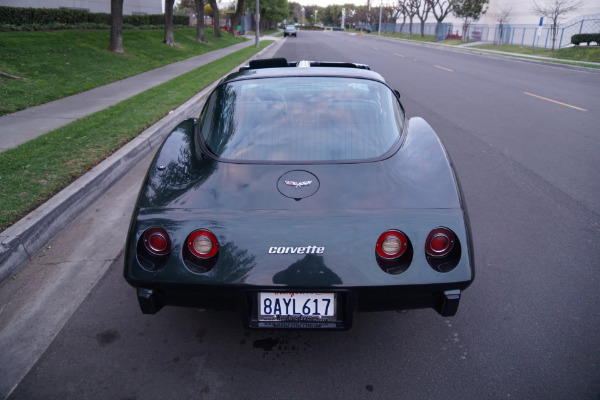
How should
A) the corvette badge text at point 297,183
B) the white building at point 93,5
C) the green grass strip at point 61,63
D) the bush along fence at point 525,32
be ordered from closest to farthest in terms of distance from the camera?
the corvette badge text at point 297,183 → the green grass strip at point 61,63 → the white building at point 93,5 → the bush along fence at point 525,32

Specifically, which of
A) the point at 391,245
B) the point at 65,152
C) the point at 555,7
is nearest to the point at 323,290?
the point at 391,245

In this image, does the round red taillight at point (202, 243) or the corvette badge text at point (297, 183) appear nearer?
the round red taillight at point (202, 243)

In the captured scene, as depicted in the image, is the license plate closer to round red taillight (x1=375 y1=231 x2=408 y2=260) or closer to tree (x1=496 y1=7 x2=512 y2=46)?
round red taillight (x1=375 y1=231 x2=408 y2=260)

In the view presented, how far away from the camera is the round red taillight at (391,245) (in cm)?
228

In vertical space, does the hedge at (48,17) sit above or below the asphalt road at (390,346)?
above

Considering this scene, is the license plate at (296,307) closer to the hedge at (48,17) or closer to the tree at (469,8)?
the hedge at (48,17)

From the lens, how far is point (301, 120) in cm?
299

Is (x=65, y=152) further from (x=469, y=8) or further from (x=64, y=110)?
(x=469, y=8)

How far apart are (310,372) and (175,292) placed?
2.85 feet

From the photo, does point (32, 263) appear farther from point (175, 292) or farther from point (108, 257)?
point (175, 292)

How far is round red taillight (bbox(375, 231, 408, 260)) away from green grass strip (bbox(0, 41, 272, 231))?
3.18 meters

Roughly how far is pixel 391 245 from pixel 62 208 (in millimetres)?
3381

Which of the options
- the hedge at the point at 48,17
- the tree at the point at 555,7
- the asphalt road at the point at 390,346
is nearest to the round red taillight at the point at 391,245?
the asphalt road at the point at 390,346

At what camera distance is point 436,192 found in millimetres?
2504
